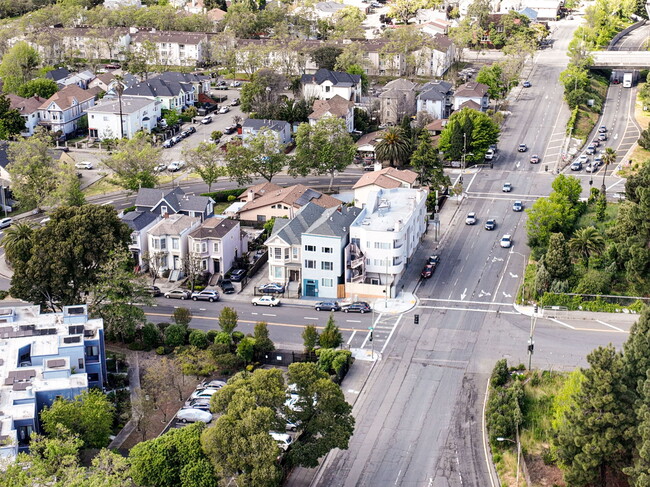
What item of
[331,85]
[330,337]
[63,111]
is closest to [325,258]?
[330,337]

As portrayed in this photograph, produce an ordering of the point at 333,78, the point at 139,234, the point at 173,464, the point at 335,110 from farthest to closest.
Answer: the point at 333,78
the point at 335,110
the point at 139,234
the point at 173,464

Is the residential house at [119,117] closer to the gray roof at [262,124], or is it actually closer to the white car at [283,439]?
the gray roof at [262,124]

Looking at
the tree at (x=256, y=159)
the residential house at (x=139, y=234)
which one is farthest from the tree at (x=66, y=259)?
the tree at (x=256, y=159)

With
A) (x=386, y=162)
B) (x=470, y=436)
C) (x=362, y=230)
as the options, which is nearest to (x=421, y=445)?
(x=470, y=436)

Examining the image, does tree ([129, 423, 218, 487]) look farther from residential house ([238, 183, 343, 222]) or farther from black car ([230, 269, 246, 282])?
residential house ([238, 183, 343, 222])

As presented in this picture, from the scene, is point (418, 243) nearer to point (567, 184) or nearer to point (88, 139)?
point (567, 184)

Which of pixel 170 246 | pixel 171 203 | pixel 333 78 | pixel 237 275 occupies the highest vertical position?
pixel 333 78

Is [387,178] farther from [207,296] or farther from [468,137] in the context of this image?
[207,296]
